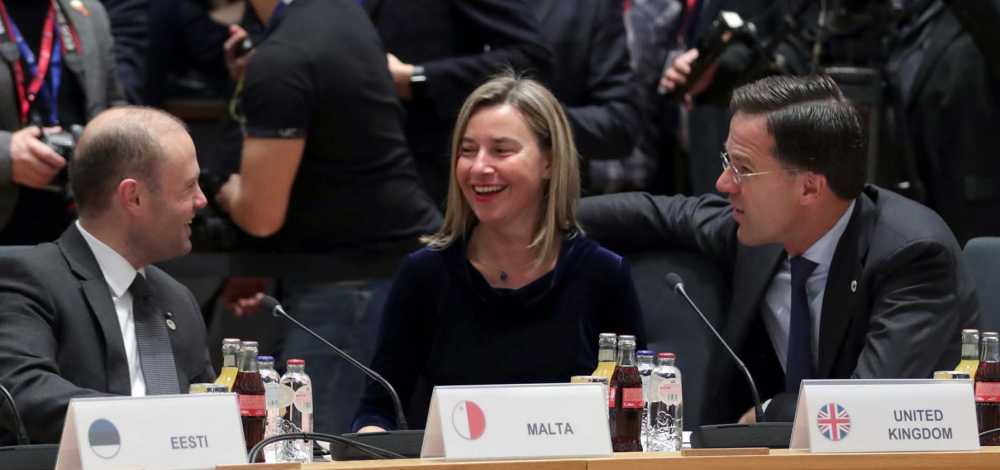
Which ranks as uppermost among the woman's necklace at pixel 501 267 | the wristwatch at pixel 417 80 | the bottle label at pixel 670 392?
the wristwatch at pixel 417 80

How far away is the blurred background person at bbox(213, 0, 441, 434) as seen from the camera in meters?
3.32

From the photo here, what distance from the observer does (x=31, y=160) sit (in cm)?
328

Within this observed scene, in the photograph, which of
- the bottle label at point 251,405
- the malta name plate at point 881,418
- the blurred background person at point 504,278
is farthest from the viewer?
the blurred background person at point 504,278

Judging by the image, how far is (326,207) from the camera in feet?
11.4

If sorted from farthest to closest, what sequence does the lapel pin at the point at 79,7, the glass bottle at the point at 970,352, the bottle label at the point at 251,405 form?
the lapel pin at the point at 79,7
the glass bottle at the point at 970,352
the bottle label at the point at 251,405

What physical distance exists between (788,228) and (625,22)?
1909mm

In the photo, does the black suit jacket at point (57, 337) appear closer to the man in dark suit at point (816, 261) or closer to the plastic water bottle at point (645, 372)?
the plastic water bottle at point (645, 372)

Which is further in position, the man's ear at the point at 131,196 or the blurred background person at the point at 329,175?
the blurred background person at the point at 329,175

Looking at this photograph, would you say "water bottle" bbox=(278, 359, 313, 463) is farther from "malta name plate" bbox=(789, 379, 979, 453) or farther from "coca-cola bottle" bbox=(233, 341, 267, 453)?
"malta name plate" bbox=(789, 379, 979, 453)

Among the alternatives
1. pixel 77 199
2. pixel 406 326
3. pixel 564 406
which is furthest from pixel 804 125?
pixel 77 199

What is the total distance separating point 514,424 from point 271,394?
611mm

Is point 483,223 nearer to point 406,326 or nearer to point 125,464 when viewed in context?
point 406,326

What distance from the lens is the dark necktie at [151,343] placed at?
2625mm

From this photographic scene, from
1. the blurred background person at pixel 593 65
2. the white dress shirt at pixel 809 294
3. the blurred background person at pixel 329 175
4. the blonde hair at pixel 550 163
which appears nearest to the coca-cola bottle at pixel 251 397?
the blonde hair at pixel 550 163
